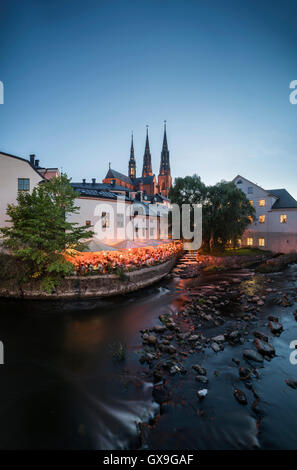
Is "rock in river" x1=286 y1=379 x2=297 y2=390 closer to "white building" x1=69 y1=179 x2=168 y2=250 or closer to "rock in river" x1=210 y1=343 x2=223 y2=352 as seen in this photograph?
"rock in river" x1=210 y1=343 x2=223 y2=352

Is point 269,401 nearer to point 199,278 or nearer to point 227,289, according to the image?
point 227,289

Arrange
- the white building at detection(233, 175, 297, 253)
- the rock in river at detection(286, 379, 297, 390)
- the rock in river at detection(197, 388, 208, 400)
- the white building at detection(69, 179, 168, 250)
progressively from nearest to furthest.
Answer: the rock in river at detection(197, 388, 208, 400) → the rock in river at detection(286, 379, 297, 390) → the white building at detection(69, 179, 168, 250) → the white building at detection(233, 175, 297, 253)

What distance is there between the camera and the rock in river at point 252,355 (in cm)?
816

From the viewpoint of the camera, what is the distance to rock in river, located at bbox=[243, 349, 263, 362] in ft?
26.8

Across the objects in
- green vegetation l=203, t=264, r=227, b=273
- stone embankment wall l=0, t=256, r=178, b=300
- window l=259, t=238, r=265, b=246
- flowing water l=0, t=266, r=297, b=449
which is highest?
window l=259, t=238, r=265, b=246

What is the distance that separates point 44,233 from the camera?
1352cm

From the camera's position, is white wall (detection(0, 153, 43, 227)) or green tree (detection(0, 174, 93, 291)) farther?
white wall (detection(0, 153, 43, 227))

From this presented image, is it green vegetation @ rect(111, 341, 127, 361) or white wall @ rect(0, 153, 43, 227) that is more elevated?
white wall @ rect(0, 153, 43, 227)

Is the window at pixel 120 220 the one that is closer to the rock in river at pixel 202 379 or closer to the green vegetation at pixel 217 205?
the green vegetation at pixel 217 205

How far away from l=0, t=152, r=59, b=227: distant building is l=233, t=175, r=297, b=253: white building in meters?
33.9

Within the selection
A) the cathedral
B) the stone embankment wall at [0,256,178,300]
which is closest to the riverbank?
the stone embankment wall at [0,256,178,300]

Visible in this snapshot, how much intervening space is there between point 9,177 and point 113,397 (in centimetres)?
2136
